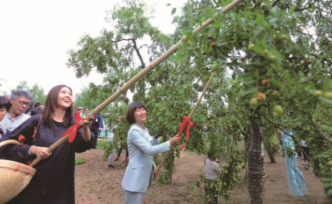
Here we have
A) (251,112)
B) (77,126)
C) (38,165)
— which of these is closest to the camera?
(77,126)

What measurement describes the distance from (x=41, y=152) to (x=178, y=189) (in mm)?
5644

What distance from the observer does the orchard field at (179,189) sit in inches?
222

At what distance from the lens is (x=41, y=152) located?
1699 mm

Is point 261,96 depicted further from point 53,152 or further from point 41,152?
point 53,152

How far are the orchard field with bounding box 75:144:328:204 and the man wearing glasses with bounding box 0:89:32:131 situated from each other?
8.79 feet

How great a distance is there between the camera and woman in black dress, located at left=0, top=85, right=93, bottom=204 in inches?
69.9

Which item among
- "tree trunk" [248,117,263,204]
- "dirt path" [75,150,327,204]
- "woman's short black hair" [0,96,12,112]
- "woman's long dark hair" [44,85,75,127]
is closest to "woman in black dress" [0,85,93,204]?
"woman's long dark hair" [44,85,75,127]

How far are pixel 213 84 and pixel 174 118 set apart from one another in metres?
1.47

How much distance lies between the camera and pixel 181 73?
402 centimetres

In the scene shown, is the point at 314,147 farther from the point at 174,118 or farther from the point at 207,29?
the point at 174,118

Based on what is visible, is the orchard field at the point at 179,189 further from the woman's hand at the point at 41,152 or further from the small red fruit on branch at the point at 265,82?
the small red fruit on branch at the point at 265,82

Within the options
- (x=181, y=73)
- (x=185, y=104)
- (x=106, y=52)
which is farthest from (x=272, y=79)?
(x=106, y=52)

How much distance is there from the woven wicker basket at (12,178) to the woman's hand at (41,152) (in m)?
0.11

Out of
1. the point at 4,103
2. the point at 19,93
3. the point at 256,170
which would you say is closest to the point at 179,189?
the point at 256,170
